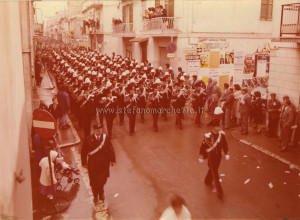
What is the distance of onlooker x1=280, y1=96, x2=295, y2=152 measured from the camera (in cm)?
1052

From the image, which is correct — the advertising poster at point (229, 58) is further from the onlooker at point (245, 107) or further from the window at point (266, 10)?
the window at point (266, 10)

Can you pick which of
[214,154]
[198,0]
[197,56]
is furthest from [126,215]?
[198,0]

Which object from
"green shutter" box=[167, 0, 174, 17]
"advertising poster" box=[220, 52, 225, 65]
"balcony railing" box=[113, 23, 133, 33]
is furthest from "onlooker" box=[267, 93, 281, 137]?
"balcony railing" box=[113, 23, 133, 33]

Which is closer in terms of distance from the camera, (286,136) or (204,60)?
(286,136)

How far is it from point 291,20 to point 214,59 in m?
5.73

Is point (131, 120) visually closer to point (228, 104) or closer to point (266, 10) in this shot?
point (228, 104)

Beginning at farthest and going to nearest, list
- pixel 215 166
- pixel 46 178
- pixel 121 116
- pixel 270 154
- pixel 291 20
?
1. pixel 121 116
2. pixel 291 20
3. pixel 270 154
4. pixel 215 166
5. pixel 46 178

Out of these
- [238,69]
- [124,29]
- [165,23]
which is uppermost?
[124,29]

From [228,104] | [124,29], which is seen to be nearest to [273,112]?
Result: [228,104]

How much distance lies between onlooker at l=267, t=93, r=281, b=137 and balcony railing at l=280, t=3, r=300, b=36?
89.5 inches

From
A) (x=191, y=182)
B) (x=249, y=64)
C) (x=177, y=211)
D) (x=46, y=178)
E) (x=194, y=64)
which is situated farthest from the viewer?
(x=249, y=64)

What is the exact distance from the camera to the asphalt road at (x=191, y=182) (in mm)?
7145

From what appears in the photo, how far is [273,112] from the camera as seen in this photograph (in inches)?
468

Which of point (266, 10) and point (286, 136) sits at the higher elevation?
point (266, 10)
